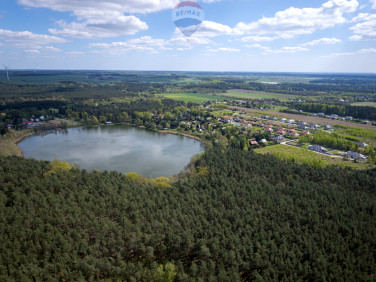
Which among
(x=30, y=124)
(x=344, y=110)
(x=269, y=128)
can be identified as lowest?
(x=269, y=128)

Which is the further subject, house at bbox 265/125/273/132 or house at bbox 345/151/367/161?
house at bbox 265/125/273/132

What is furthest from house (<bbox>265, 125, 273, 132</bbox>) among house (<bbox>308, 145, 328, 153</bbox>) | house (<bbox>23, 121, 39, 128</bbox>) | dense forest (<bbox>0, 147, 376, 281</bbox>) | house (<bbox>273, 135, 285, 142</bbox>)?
house (<bbox>23, 121, 39, 128</bbox>)

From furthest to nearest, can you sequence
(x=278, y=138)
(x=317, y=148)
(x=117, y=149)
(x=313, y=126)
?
(x=313, y=126), (x=278, y=138), (x=117, y=149), (x=317, y=148)

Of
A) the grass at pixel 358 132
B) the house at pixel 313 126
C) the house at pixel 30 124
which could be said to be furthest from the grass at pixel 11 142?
the grass at pixel 358 132

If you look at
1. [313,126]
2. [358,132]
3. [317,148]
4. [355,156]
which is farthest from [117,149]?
[358,132]

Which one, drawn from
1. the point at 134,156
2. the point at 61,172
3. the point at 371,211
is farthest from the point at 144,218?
the point at 134,156

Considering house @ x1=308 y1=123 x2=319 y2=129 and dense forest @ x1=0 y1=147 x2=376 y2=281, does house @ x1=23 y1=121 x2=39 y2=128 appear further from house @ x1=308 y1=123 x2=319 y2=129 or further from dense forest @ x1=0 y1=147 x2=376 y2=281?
house @ x1=308 y1=123 x2=319 y2=129

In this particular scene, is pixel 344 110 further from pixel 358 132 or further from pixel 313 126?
pixel 358 132
